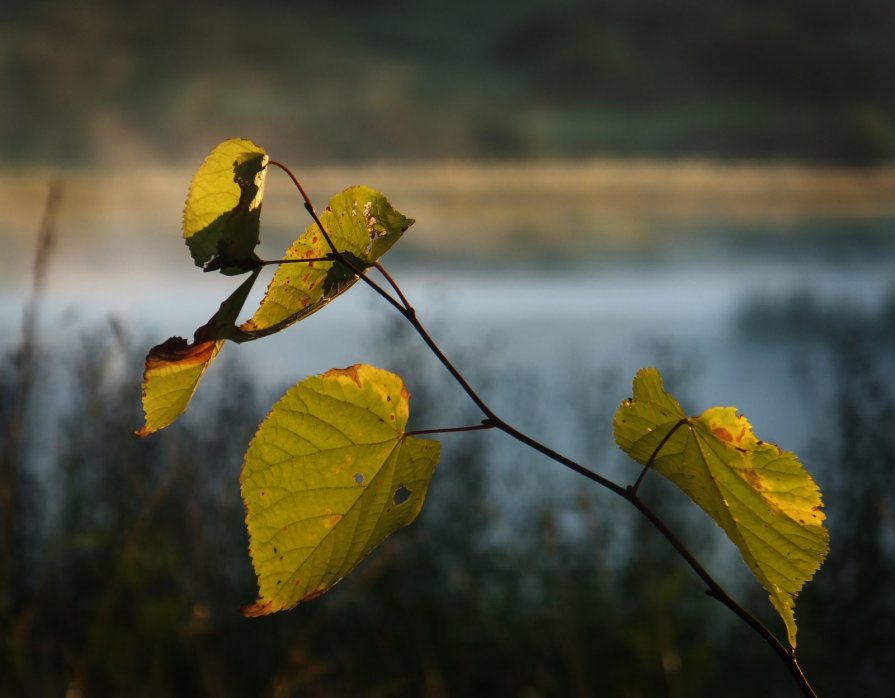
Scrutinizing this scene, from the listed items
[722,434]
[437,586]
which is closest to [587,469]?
[722,434]

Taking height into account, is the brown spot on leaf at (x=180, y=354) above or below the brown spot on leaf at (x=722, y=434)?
below

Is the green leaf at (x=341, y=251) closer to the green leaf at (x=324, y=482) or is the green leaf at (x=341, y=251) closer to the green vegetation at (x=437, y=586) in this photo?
the green leaf at (x=324, y=482)

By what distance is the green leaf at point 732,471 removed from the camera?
0.47m

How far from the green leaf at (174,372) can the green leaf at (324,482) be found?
39mm

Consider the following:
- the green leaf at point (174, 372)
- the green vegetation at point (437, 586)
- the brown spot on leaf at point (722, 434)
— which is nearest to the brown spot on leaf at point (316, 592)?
the green leaf at point (174, 372)

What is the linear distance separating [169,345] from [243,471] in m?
0.07

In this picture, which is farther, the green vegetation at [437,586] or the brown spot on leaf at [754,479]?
the green vegetation at [437,586]

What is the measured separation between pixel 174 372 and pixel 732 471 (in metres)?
0.28

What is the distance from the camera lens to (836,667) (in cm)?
219

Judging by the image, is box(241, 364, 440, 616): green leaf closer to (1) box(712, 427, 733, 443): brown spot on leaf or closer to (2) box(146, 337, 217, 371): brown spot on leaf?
(2) box(146, 337, 217, 371): brown spot on leaf

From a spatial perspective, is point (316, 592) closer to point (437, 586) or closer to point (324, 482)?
point (324, 482)

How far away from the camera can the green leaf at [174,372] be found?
433 mm

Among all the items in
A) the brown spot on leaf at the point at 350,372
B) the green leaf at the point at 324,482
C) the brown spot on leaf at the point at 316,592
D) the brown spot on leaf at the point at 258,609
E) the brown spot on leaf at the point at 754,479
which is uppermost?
the brown spot on leaf at the point at 350,372

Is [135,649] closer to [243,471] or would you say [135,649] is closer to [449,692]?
[449,692]
